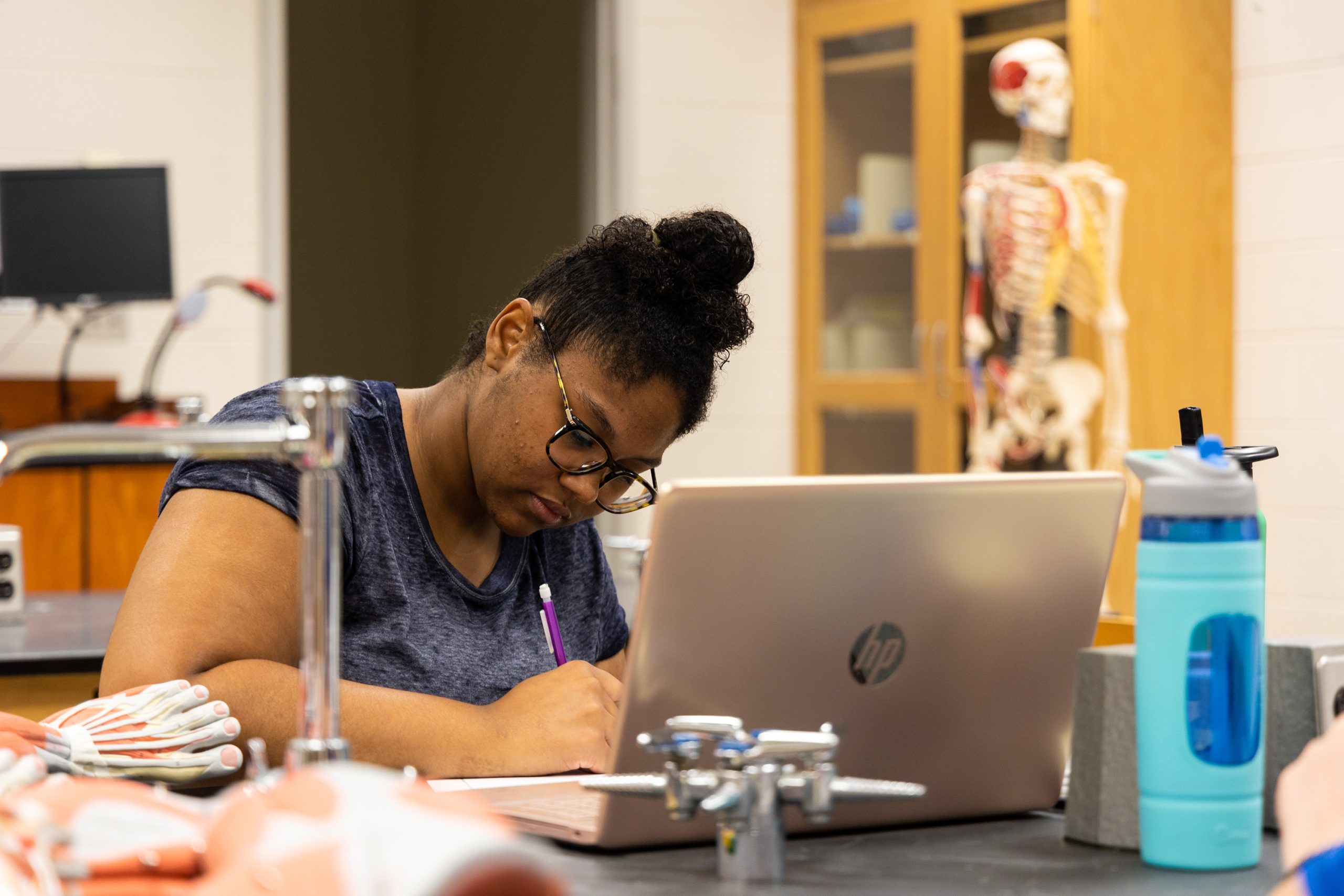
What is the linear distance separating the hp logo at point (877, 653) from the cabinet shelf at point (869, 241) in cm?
331

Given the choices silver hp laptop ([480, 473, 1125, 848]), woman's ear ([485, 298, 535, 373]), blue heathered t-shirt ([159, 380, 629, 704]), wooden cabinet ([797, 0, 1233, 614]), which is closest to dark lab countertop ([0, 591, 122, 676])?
blue heathered t-shirt ([159, 380, 629, 704])

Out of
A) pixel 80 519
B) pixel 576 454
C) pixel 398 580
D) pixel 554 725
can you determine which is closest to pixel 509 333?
pixel 576 454

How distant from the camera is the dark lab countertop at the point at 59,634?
190 cm

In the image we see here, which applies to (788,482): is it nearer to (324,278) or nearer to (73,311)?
(73,311)

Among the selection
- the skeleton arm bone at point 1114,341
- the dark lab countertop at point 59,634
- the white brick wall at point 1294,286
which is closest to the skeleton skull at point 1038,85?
the skeleton arm bone at point 1114,341

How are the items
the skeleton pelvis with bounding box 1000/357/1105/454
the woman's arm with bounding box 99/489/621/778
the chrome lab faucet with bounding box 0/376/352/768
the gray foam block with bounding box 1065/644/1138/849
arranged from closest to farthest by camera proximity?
1. the chrome lab faucet with bounding box 0/376/352/768
2. the gray foam block with bounding box 1065/644/1138/849
3. the woman's arm with bounding box 99/489/621/778
4. the skeleton pelvis with bounding box 1000/357/1105/454

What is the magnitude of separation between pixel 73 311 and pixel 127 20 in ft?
2.52

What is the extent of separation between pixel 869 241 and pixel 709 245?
3030 millimetres

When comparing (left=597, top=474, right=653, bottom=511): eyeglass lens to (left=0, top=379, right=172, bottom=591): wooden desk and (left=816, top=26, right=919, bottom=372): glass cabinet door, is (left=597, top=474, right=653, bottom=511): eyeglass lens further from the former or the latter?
(left=816, top=26, right=919, bottom=372): glass cabinet door

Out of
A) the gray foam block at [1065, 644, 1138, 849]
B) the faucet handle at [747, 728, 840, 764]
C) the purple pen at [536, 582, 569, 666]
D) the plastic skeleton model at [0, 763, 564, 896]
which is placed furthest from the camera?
the purple pen at [536, 582, 569, 666]

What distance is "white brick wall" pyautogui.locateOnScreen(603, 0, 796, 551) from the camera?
15.1 feet

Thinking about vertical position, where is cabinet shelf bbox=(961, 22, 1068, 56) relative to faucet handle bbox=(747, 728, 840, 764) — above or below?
above

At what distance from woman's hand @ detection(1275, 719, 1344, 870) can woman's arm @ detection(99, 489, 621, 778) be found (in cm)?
61

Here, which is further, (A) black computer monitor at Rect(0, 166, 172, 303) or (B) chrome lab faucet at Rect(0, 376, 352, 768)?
(A) black computer monitor at Rect(0, 166, 172, 303)
